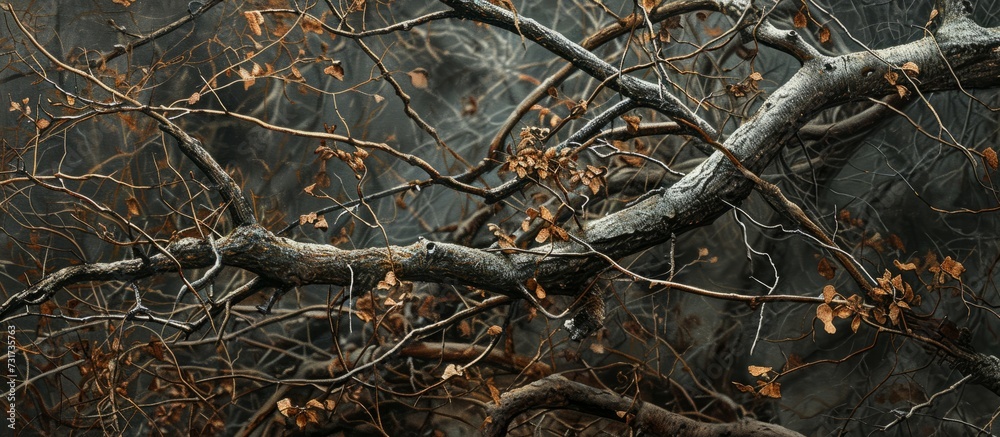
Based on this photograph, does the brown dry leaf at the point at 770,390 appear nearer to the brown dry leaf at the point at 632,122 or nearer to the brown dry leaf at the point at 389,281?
the brown dry leaf at the point at 632,122

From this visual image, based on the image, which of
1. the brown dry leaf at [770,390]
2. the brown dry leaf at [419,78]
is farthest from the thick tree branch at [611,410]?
the brown dry leaf at [419,78]

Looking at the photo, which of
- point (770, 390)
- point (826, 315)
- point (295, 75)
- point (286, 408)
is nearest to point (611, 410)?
point (770, 390)

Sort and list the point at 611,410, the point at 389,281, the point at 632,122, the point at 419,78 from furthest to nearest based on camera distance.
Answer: the point at 419,78
the point at 611,410
the point at 632,122
the point at 389,281

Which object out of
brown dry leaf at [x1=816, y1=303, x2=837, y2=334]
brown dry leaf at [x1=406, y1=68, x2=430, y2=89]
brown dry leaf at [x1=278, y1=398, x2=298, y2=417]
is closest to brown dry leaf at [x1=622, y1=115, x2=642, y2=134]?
brown dry leaf at [x1=816, y1=303, x2=837, y2=334]

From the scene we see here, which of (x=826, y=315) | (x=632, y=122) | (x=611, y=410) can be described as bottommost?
(x=611, y=410)

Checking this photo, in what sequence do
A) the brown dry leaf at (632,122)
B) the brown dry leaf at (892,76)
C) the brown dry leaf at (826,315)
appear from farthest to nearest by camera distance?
the brown dry leaf at (892,76) → the brown dry leaf at (632,122) → the brown dry leaf at (826,315)

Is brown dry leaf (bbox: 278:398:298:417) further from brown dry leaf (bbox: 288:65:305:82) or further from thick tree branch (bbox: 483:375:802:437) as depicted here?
brown dry leaf (bbox: 288:65:305:82)

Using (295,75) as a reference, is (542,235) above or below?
below

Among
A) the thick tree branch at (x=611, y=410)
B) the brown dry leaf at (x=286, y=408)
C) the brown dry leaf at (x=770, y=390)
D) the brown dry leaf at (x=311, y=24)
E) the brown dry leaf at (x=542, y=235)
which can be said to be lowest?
the thick tree branch at (x=611, y=410)

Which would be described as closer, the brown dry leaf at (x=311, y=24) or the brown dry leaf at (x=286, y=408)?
the brown dry leaf at (x=286, y=408)

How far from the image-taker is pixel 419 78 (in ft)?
8.47

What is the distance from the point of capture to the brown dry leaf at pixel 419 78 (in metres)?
2.58

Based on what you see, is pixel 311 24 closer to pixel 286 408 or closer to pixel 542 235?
pixel 542 235

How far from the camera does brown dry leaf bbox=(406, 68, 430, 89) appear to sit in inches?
102
